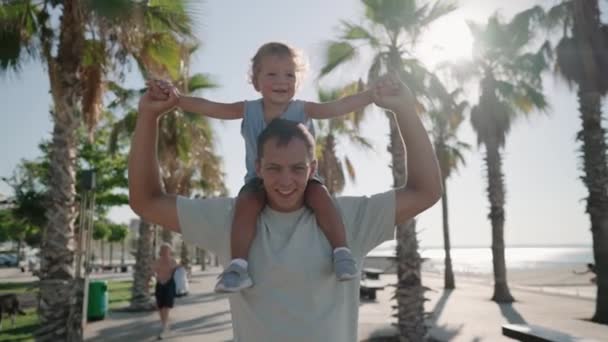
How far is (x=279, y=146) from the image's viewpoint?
4.87ft

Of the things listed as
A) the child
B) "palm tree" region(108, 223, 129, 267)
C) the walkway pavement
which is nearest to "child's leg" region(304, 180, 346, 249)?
the child

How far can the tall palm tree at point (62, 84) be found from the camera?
7.65 m

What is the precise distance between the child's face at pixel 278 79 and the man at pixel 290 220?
1.59ft

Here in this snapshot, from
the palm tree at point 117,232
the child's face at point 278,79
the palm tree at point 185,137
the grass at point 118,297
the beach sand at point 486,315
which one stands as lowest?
the beach sand at point 486,315

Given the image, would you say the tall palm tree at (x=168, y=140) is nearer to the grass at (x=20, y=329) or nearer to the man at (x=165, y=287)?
the grass at (x=20, y=329)

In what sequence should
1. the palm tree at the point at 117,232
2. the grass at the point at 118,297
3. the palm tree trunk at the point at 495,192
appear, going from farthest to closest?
the palm tree at the point at 117,232
the palm tree trunk at the point at 495,192
the grass at the point at 118,297

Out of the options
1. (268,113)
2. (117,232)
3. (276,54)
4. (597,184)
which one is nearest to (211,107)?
(268,113)

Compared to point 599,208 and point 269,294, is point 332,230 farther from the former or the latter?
point 599,208

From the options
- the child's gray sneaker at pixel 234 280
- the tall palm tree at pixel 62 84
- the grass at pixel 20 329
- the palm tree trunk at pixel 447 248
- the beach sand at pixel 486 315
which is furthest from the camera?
the palm tree trunk at pixel 447 248

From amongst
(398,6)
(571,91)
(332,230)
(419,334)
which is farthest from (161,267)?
(571,91)

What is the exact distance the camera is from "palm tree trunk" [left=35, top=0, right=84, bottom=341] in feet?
25.1

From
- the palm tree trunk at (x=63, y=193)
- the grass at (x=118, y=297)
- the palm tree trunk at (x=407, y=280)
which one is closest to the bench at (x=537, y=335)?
the palm tree trunk at (x=407, y=280)

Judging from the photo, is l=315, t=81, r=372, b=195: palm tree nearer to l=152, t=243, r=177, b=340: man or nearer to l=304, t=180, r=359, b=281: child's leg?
l=152, t=243, r=177, b=340: man

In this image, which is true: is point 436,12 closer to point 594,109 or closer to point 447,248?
point 594,109
